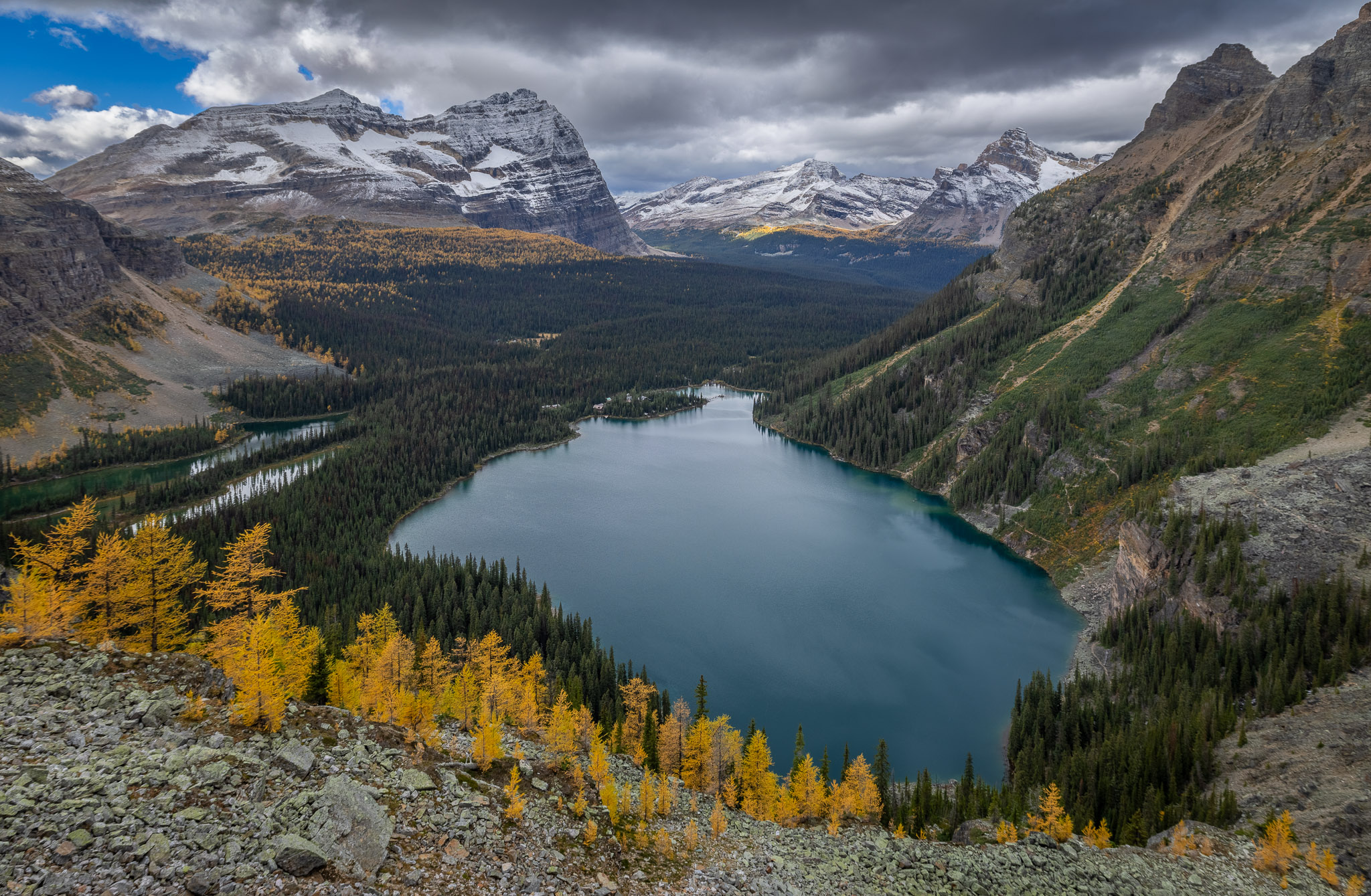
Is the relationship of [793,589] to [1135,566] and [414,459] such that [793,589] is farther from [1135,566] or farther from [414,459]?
[414,459]

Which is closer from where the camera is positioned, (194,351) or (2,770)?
(2,770)

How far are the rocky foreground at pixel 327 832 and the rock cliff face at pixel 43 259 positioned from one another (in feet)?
452

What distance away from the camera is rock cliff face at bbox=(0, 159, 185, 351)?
120 m

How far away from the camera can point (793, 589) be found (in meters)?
67.4

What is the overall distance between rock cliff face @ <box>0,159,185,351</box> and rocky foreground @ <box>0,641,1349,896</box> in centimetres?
13772

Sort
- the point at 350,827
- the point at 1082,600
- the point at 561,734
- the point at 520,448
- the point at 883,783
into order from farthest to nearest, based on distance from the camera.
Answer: the point at 520,448 → the point at 1082,600 → the point at 883,783 → the point at 561,734 → the point at 350,827

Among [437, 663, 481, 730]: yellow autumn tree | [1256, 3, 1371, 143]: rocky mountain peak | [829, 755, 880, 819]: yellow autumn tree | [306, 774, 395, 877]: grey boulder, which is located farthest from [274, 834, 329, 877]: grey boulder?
[1256, 3, 1371, 143]: rocky mountain peak

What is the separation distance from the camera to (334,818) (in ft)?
57.2

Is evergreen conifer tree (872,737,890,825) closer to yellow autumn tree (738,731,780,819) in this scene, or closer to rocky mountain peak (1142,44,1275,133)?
yellow autumn tree (738,731,780,819)

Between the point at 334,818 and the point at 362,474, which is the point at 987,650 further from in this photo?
the point at 362,474

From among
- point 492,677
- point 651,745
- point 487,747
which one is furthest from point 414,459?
point 487,747

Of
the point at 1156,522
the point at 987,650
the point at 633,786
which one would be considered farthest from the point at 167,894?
the point at 1156,522

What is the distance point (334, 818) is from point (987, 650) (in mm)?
51660

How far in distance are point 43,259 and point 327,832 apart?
161m
